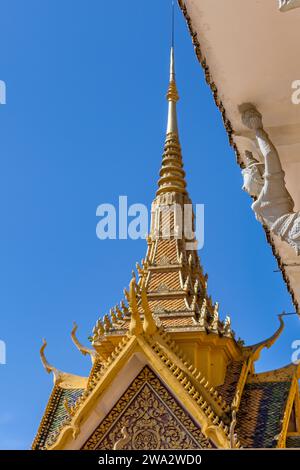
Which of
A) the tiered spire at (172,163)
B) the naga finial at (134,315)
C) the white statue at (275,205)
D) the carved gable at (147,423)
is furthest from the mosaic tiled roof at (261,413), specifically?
the white statue at (275,205)

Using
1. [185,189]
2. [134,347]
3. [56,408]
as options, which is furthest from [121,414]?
[185,189]

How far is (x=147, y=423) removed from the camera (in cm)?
1295

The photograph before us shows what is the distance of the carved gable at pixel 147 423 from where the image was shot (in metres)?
12.7

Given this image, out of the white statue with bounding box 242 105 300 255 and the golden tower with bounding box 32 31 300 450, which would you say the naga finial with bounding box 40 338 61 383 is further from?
the white statue with bounding box 242 105 300 255

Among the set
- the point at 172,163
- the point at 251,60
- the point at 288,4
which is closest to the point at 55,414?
the point at 172,163

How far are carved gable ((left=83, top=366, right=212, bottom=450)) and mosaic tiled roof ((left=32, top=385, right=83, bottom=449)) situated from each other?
1085 millimetres

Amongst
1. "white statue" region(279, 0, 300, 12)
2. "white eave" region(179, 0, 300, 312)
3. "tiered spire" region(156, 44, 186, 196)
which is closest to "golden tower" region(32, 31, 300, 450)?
"tiered spire" region(156, 44, 186, 196)

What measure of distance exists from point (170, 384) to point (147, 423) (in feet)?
1.93

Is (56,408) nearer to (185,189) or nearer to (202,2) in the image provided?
(185,189)

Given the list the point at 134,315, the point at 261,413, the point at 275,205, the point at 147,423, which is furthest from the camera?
the point at 261,413

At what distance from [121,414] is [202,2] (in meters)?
9.25

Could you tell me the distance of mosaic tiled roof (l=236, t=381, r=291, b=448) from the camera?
1298cm

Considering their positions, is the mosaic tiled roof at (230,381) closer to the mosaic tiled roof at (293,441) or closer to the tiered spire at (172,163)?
the mosaic tiled roof at (293,441)

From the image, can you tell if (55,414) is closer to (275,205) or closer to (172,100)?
(172,100)
